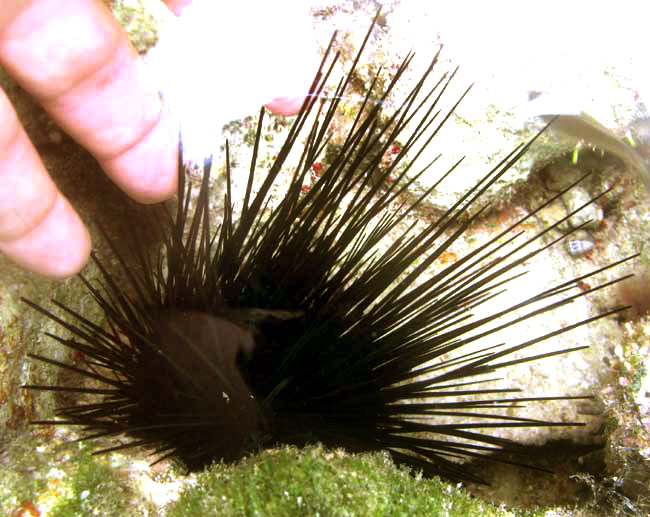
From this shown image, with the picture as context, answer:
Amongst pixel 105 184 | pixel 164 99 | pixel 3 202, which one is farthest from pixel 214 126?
pixel 3 202

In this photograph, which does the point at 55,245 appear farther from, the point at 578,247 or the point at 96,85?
the point at 578,247

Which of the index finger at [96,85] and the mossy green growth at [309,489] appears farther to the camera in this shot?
the mossy green growth at [309,489]

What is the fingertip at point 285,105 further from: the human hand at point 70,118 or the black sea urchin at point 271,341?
the human hand at point 70,118

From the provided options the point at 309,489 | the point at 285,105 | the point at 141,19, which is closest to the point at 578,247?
the point at 285,105

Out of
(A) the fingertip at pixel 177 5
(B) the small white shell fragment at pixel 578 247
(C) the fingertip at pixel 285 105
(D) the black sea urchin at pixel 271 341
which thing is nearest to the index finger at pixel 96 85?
(D) the black sea urchin at pixel 271 341

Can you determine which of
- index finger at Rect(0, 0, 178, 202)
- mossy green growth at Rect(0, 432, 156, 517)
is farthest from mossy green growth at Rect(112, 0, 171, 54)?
mossy green growth at Rect(0, 432, 156, 517)

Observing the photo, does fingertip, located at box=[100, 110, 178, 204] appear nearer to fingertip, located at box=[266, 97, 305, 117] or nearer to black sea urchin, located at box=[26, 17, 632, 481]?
black sea urchin, located at box=[26, 17, 632, 481]

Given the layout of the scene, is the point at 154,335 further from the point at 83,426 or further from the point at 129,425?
the point at 83,426
